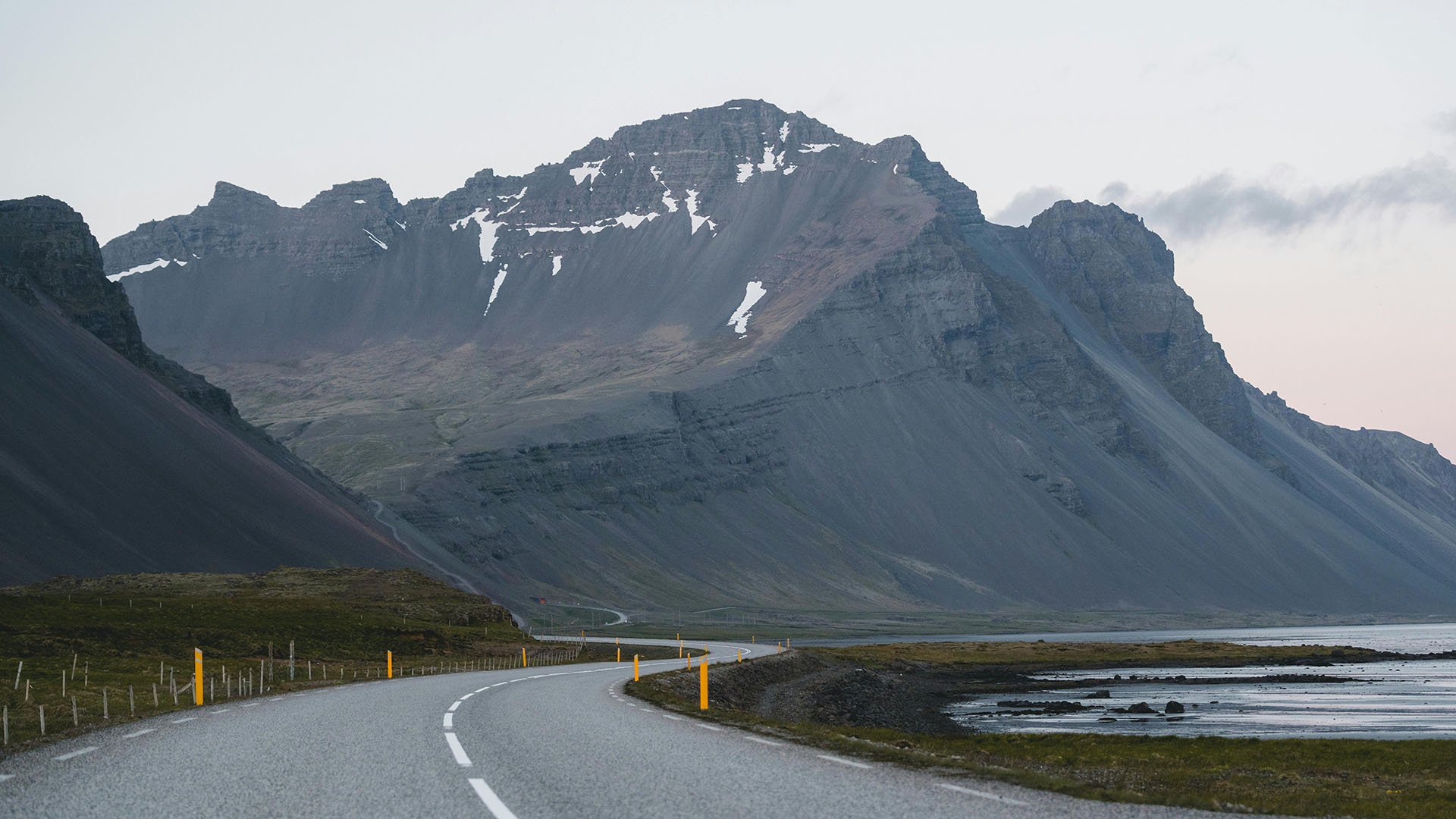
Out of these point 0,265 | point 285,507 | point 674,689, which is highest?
point 0,265

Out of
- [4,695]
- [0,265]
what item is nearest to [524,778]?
[4,695]

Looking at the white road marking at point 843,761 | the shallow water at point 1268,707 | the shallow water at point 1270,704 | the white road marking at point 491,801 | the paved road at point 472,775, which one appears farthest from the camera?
the shallow water at point 1270,704

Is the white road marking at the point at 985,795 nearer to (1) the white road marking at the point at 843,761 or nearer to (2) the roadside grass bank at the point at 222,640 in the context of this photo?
(1) the white road marking at the point at 843,761

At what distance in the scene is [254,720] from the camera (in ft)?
90.0

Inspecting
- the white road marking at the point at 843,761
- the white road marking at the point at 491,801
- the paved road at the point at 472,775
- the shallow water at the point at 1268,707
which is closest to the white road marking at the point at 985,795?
the paved road at the point at 472,775

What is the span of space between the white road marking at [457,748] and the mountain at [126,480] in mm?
97212

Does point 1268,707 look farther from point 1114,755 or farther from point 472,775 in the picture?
point 472,775

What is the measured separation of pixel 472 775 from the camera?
1800 centimetres

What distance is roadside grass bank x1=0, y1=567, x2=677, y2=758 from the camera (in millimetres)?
34375

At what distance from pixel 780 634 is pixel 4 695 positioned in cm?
14623

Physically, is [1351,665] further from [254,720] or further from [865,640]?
[254,720]

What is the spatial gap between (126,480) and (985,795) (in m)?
135

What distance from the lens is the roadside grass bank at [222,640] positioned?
34375mm

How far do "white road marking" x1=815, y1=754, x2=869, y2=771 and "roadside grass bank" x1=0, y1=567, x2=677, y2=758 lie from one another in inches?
526
